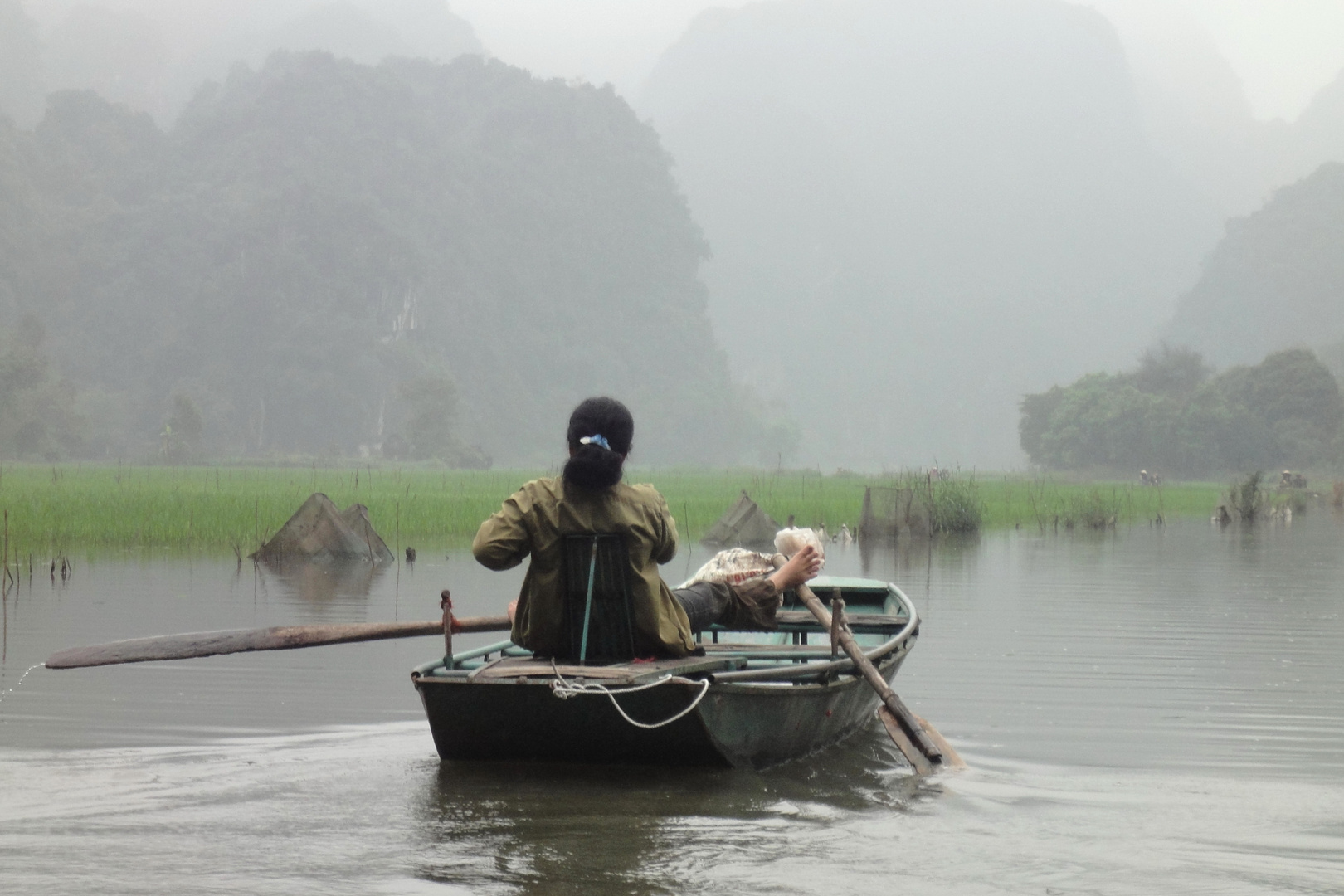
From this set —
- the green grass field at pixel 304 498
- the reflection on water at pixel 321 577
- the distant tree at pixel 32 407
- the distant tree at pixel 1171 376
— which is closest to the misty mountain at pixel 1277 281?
the distant tree at pixel 1171 376

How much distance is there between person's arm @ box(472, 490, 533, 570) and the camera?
5.15 m

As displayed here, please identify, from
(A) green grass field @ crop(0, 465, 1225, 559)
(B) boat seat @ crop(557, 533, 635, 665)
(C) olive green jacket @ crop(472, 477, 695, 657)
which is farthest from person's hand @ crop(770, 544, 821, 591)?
(A) green grass field @ crop(0, 465, 1225, 559)

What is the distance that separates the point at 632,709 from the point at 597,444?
862mm

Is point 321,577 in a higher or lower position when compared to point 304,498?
lower

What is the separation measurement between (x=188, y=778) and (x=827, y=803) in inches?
85.5

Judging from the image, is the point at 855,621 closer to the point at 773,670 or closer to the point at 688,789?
the point at 773,670

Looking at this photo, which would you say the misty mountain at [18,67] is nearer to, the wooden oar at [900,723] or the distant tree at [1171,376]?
the distant tree at [1171,376]

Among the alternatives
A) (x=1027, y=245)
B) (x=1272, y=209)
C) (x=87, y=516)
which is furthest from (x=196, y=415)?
(x=1027, y=245)

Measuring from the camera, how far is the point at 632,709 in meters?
Result: 5.13

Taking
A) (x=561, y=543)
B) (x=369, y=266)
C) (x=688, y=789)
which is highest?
(x=369, y=266)

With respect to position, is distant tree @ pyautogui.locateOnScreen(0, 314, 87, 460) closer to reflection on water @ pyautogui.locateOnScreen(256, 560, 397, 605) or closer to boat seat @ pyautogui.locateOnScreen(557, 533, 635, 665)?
reflection on water @ pyautogui.locateOnScreen(256, 560, 397, 605)

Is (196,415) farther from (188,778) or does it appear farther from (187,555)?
(188,778)

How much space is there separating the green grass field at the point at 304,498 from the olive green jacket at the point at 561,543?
8.83m

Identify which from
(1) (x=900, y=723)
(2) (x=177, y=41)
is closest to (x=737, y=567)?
(1) (x=900, y=723)
